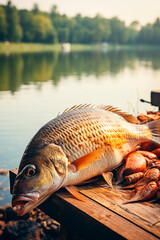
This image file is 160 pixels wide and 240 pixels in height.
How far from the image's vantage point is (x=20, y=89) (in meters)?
23.2

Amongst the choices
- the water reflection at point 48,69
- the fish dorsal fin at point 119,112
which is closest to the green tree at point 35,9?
the water reflection at point 48,69

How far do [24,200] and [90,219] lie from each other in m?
0.51

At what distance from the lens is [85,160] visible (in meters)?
2.68

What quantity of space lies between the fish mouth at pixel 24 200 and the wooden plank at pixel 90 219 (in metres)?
0.23

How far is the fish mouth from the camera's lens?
2.36 metres

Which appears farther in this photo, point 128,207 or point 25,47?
point 25,47

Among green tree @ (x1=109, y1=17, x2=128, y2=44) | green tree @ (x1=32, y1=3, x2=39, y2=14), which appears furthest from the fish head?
green tree @ (x1=109, y1=17, x2=128, y2=44)

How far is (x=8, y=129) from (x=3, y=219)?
6307 millimetres

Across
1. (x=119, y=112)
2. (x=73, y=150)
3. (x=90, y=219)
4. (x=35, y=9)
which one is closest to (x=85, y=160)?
(x=73, y=150)

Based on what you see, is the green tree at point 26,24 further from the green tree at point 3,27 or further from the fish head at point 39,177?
the fish head at point 39,177

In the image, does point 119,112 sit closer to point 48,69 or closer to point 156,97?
point 156,97

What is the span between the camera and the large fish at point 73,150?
2434 millimetres

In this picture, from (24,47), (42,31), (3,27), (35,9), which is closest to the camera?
(3,27)

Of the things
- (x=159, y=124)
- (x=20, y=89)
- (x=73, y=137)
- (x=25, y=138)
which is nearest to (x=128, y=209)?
(x=73, y=137)
